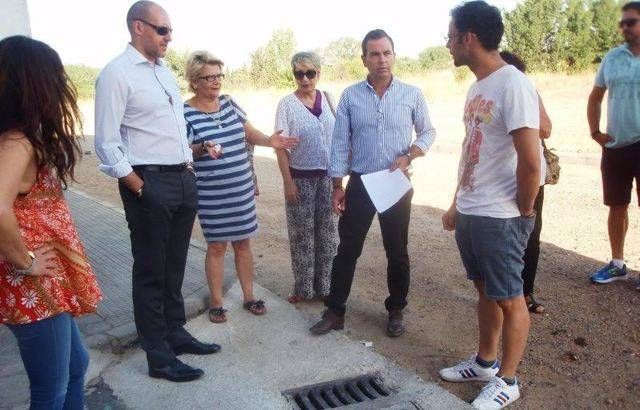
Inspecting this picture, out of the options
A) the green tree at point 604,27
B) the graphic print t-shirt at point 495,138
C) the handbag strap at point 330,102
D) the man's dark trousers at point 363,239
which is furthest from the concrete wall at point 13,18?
the green tree at point 604,27

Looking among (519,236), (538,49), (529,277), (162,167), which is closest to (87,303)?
(162,167)

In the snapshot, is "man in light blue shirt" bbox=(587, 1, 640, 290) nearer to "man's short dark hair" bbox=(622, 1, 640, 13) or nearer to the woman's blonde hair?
"man's short dark hair" bbox=(622, 1, 640, 13)

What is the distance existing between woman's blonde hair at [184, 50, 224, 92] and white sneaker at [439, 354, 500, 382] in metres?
2.46

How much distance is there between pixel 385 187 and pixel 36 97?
216 centimetres

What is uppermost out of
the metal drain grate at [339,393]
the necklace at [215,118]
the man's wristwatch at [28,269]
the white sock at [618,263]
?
the necklace at [215,118]

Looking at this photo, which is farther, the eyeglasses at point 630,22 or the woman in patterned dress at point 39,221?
the eyeglasses at point 630,22

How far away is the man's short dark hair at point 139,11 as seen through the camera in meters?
2.98

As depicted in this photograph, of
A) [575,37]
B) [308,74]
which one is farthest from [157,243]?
[575,37]

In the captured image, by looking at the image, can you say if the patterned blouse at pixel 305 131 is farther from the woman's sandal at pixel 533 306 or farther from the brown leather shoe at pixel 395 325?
the woman's sandal at pixel 533 306

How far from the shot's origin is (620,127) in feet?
14.0

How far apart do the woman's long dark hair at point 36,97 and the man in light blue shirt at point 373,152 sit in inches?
78.6

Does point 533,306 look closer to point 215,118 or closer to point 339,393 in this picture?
point 339,393

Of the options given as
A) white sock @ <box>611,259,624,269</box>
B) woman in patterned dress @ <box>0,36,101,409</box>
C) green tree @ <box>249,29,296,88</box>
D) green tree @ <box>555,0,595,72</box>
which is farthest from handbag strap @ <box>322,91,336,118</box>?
green tree @ <box>249,29,296,88</box>

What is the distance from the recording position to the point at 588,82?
19.8 m
